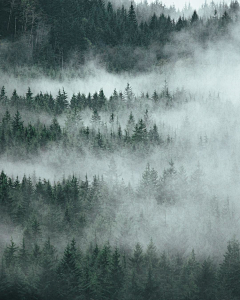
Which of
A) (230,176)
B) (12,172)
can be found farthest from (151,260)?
(230,176)

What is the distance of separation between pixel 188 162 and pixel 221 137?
82.8ft

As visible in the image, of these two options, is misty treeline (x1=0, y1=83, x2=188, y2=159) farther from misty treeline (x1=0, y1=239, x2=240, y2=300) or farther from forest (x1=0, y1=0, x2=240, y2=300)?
misty treeline (x1=0, y1=239, x2=240, y2=300)

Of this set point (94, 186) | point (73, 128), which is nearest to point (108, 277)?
point (94, 186)

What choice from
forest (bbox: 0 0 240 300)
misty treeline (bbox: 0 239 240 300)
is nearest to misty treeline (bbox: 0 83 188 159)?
forest (bbox: 0 0 240 300)

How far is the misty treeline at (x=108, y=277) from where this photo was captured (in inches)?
3580

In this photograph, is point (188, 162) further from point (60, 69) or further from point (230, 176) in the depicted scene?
point (60, 69)

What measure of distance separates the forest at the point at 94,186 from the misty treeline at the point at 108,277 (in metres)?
0.25

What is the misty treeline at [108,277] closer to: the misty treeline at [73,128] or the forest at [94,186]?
the forest at [94,186]

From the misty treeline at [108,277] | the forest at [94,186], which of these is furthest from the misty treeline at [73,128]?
the misty treeline at [108,277]

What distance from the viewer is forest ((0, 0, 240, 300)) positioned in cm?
9656

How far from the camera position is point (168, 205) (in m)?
147

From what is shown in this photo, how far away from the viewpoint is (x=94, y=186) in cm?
13800

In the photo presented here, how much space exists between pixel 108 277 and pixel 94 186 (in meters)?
46.9

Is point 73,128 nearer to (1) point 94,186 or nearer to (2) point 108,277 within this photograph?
(1) point 94,186
